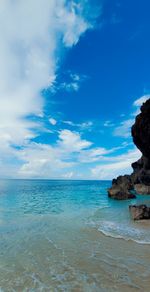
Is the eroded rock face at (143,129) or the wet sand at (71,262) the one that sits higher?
the eroded rock face at (143,129)

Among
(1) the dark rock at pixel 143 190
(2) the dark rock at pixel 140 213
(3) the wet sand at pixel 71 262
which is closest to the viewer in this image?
(3) the wet sand at pixel 71 262

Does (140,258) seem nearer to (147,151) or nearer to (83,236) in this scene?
(83,236)

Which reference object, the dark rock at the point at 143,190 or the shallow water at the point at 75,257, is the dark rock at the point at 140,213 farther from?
the dark rock at the point at 143,190

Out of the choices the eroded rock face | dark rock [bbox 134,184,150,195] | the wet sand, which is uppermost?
the eroded rock face

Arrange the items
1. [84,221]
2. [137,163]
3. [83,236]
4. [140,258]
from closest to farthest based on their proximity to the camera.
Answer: [140,258] < [83,236] < [84,221] < [137,163]

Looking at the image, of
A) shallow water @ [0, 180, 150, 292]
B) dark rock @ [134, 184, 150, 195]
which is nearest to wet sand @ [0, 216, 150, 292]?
shallow water @ [0, 180, 150, 292]

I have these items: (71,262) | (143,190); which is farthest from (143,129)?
Answer: (143,190)

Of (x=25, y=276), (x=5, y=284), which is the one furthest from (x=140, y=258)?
(x=5, y=284)

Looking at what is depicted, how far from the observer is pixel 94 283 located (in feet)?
26.0

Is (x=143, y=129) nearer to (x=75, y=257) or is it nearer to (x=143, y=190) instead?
(x=75, y=257)

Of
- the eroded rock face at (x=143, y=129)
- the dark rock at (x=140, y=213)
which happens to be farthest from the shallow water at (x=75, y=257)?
the eroded rock face at (x=143, y=129)

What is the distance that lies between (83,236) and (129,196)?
3023 centimetres

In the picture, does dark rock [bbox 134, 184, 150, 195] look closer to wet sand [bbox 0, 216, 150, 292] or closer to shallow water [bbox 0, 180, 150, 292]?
shallow water [bbox 0, 180, 150, 292]

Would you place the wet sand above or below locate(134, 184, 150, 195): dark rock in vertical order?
below
